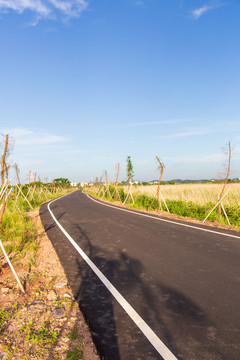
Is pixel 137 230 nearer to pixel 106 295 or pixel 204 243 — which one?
pixel 204 243

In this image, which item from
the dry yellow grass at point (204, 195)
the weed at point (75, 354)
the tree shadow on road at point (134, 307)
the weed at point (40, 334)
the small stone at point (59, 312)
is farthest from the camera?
the dry yellow grass at point (204, 195)

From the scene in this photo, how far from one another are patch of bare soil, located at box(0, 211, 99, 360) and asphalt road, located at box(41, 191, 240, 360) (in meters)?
0.18

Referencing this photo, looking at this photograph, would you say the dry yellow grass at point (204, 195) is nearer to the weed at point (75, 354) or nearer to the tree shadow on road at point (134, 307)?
the tree shadow on road at point (134, 307)

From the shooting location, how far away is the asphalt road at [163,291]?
2.98 m

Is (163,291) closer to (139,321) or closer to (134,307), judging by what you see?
(134,307)

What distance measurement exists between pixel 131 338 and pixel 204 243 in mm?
5090

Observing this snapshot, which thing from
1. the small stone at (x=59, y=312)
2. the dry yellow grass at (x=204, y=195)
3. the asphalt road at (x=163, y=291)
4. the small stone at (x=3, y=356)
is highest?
the dry yellow grass at (x=204, y=195)

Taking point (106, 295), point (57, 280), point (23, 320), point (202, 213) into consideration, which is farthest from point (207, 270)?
point (202, 213)

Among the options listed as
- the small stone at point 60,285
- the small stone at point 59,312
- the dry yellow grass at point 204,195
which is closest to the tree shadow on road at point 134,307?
the small stone at point 60,285

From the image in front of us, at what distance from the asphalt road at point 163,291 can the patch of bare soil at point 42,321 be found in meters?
0.18

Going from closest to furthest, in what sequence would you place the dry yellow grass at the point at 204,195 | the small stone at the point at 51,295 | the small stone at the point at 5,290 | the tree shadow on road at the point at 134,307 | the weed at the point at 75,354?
the weed at the point at 75,354 < the tree shadow on road at the point at 134,307 < the small stone at the point at 51,295 < the small stone at the point at 5,290 < the dry yellow grass at the point at 204,195

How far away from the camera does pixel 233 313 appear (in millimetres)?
3617

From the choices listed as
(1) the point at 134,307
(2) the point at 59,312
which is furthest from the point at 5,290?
(1) the point at 134,307

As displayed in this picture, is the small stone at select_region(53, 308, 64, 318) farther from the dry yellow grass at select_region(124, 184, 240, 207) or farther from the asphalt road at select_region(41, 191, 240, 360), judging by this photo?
the dry yellow grass at select_region(124, 184, 240, 207)
